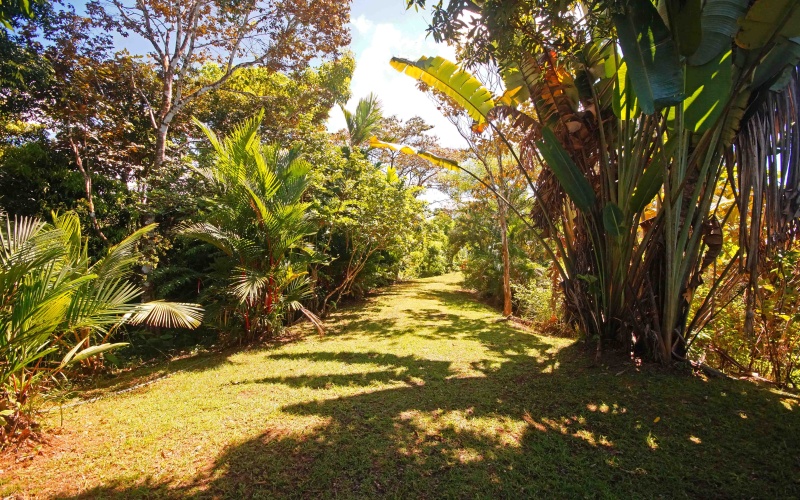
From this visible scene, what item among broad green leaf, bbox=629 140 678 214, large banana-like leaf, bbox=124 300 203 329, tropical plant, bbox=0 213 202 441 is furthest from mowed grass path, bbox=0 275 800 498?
broad green leaf, bbox=629 140 678 214

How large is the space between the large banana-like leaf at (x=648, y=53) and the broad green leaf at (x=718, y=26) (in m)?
0.24

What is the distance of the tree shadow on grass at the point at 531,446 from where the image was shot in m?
2.14

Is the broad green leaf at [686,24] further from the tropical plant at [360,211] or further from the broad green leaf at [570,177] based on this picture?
the tropical plant at [360,211]

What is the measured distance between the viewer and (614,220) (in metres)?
3.46

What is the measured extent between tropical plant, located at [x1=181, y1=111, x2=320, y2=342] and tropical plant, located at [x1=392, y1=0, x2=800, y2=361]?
8.94ft

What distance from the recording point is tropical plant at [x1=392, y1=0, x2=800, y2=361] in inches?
105

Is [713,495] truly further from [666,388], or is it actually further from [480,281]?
[480,281]

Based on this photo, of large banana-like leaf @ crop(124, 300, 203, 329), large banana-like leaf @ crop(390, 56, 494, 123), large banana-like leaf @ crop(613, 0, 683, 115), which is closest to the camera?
large banana-like leaf @ crop(613, 0, 683, 115)

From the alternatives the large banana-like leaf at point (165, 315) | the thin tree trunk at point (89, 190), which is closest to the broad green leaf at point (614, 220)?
the large banana-like leaf at point (165, 315)

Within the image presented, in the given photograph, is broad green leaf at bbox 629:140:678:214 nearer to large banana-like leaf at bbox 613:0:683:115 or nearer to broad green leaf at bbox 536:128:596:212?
broad green leaf at bbox 536:128:596:212

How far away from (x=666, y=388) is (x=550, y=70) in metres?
3.81

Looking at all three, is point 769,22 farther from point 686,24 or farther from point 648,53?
point 648,53

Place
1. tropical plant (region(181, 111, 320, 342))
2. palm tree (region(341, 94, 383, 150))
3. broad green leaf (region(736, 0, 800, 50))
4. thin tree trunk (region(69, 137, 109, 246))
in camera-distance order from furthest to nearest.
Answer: palm tree (region(341, 94, 383, 150)), thin tree trunk (region(69, 137, 109, 246)), tropical plant (region(181, 111, 320, 342)), broad green leaf (region(736, 0, 800, 50))

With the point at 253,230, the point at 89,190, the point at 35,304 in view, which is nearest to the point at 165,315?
the point at 35,304
